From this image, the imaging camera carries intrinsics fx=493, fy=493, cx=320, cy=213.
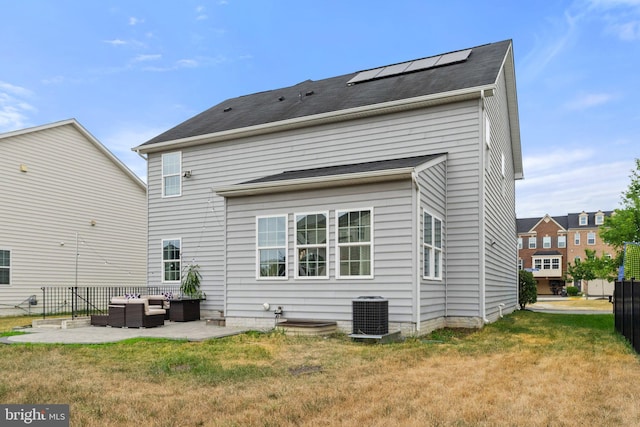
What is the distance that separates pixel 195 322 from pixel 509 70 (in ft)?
41.6

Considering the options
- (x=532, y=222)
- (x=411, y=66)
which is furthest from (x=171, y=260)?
(x=532, y=222)

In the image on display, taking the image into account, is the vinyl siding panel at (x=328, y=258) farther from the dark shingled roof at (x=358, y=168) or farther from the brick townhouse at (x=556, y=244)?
the brick townhouse at (x=556, y=244)

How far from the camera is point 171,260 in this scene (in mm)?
16328

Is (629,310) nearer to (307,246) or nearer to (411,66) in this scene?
(307,246)

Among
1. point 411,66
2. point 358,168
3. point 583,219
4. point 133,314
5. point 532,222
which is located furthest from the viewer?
point 532,222

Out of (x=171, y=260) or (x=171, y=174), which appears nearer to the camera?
(x=171, y=260)

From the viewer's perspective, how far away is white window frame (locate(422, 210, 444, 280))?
35.3 feet

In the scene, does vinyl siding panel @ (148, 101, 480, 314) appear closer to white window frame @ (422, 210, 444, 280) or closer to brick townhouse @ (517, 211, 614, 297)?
white window frame @ (422, 210, 444, 280)

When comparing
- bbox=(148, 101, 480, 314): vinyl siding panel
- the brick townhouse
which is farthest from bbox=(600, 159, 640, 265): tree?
the brick townhouse

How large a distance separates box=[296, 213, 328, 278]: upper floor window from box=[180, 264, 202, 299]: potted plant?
5.13m

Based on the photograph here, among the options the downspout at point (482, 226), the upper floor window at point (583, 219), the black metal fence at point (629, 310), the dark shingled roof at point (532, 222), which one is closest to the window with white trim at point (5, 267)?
the downspout at point (482, 226)

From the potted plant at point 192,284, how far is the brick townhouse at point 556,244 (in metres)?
48.3

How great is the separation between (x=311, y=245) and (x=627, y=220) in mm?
26193

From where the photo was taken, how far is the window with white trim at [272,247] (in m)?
11.7
